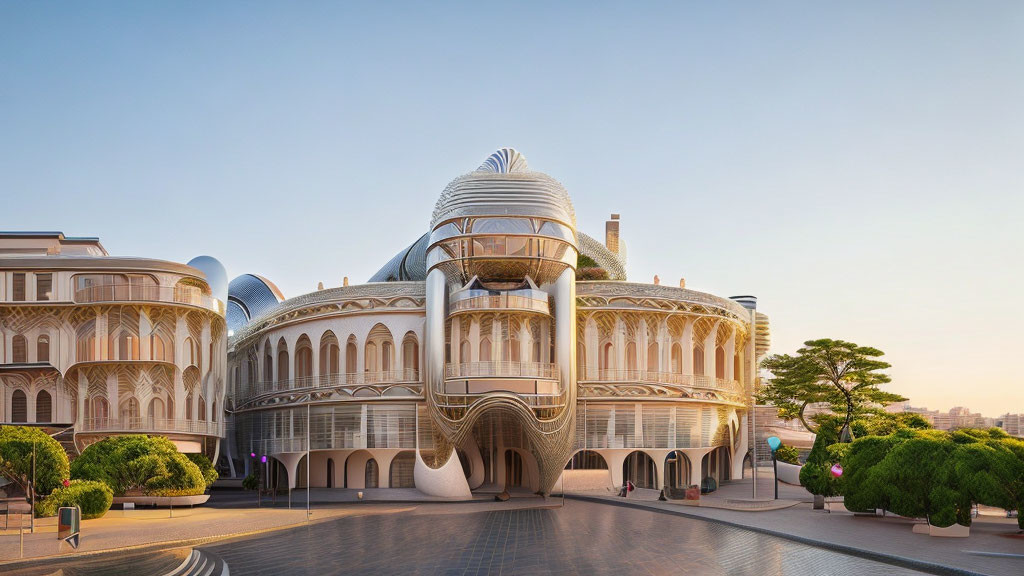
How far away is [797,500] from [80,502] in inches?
1165

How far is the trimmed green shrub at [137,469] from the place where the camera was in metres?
37.4

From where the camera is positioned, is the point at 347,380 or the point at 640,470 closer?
the point at 347,380

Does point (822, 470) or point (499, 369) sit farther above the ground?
point (499, 369)

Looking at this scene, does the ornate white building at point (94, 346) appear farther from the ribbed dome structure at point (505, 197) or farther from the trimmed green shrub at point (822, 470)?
the trimmed green shrub at point (822, 470)

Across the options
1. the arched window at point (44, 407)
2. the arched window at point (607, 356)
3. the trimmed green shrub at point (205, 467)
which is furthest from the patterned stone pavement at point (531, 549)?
the arched window at point (44, 407)

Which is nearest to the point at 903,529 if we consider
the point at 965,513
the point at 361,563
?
the point at 965,513

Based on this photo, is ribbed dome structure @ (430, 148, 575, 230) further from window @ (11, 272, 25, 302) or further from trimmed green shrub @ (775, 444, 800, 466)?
trimmed green shrub @ (775, 444, 800, 466)

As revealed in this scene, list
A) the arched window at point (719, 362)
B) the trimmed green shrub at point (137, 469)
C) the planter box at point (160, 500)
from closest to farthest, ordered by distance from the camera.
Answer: the trimmed green shrub at point (137, 469)
the planter box at point (160, 500)
the arched window at point (719, 362)

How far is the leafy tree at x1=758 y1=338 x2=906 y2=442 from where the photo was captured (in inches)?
2083

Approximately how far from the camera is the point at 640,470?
180 feet

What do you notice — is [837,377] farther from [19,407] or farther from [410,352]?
[19,407]

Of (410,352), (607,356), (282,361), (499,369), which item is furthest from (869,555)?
(282,361)

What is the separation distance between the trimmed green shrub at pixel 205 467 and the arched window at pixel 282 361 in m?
8.63

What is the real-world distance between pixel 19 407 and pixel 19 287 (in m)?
5.91
